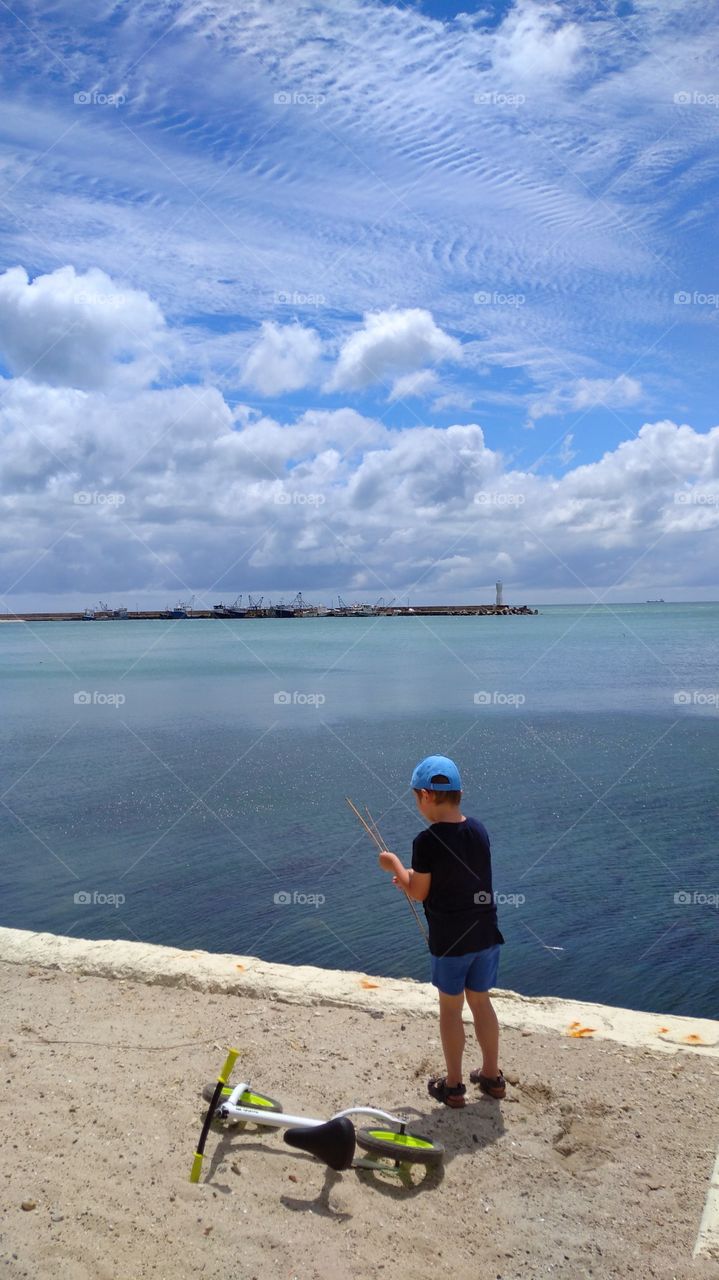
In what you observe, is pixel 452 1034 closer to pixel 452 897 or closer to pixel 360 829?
pixel 452 897

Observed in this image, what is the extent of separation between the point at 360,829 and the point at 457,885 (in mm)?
10317

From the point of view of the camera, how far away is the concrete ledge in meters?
5.76

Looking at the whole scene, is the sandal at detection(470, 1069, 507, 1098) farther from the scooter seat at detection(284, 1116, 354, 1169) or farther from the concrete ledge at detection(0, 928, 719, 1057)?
the scooter seat at detection(284, 1116, 354, 1169)

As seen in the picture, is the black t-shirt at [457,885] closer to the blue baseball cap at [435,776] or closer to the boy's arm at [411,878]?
the boy's arm at [411,878]

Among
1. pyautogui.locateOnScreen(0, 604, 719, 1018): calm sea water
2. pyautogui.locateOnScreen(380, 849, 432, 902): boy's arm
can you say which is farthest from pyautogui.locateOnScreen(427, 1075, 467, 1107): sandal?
pyautogui.locateOnScreen(0, 604, 719, 1018): calm sea water

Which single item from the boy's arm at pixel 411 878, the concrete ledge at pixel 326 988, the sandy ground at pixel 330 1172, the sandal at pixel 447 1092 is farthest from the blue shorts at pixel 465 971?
the concrete ledge at pixel 326 988

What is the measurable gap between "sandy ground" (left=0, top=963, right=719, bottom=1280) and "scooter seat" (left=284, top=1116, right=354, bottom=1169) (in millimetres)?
123

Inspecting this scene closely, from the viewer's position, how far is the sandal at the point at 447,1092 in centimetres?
477

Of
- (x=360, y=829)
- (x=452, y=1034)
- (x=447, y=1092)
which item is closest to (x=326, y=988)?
(x=447, y=1092)

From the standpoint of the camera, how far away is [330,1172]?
4211 mm

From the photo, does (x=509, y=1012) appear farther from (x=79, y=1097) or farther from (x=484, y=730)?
(x=484, y=730)

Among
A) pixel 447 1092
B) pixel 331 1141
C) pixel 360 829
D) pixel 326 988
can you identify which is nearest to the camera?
pixel 331 1141

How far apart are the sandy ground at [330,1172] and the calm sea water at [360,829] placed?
3742mm

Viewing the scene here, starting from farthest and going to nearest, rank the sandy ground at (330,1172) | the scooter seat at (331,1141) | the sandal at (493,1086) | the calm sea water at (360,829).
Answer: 1. the calm sea water at (360,829)
2. the sandal at (493,1086)
3. the scooter seat at (331,1141)
4. the sandy ground at (330,1172)
